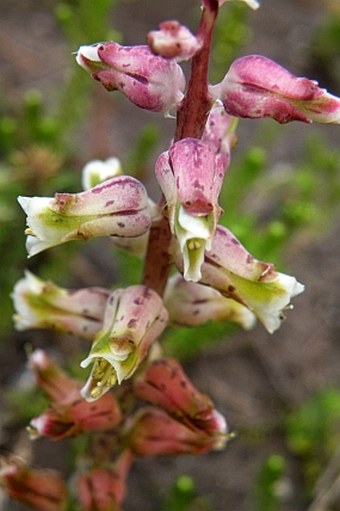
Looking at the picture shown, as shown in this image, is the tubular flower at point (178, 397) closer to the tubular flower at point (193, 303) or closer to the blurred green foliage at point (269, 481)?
the tubular flower at point (193, 303)

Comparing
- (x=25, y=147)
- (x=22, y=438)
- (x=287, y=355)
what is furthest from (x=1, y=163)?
(x=287, y=355)

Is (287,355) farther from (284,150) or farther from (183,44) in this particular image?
(183,44)

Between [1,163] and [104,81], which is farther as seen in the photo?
[1,163]

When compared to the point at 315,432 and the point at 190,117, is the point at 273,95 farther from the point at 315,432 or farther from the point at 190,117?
the point at 315,432

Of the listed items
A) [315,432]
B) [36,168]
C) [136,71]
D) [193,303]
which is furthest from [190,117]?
[315,432]

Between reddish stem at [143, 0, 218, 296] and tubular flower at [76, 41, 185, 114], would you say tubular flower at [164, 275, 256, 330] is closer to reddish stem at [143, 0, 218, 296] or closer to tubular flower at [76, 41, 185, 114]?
reddish stem at [143, 0, 218, 296]

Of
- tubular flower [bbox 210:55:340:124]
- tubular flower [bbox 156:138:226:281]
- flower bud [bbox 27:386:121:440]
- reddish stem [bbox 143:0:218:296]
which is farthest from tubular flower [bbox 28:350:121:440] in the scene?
tubular flower [bbox 210:55:340:124]
